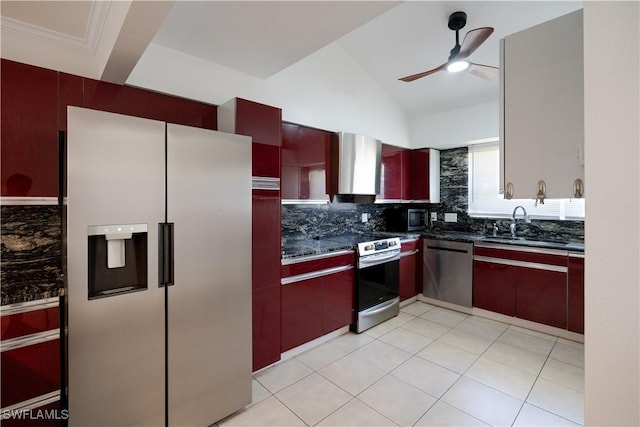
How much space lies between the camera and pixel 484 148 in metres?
3.97

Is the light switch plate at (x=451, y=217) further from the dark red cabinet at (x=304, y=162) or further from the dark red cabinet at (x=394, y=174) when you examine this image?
the dark red cabinet at (x=304, y=162)

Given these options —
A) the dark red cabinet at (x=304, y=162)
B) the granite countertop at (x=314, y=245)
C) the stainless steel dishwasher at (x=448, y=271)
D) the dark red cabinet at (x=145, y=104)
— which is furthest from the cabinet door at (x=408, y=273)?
the dark red cabinet at (x=145, y=104)

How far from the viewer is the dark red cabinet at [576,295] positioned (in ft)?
9.12

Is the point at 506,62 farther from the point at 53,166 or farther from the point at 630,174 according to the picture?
the point at 53,166

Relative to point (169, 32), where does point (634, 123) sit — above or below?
below

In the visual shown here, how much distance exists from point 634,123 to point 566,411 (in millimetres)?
2282

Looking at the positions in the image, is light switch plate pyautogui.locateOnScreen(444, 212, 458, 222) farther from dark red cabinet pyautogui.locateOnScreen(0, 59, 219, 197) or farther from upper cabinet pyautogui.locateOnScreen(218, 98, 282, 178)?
dark red cabinet pyautogui.locateOnScreen(0, 59, 219, 197)

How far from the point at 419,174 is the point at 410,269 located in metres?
1.43

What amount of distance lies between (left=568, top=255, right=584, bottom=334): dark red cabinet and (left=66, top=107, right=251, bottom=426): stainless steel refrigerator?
3.08 meters

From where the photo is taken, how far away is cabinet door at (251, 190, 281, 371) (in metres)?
2.22

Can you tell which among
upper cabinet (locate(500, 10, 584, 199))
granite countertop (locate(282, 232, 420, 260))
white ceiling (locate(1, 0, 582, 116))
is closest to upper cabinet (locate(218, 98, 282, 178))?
white ceiling (locate(1, 0, 582, 116))

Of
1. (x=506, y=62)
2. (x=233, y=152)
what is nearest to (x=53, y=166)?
(x=233, y=152)

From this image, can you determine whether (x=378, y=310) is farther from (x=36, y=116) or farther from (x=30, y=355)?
(x=36, y=116)

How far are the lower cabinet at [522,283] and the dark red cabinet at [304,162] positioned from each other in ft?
6.79
